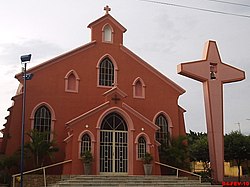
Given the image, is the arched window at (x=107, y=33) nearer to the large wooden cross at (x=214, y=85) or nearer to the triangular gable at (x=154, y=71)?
the triangular gable at (x=154, y=71)

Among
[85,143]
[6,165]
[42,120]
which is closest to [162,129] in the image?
[85,143]

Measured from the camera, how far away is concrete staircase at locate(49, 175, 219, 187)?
19.5 m

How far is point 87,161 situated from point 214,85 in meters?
9.20

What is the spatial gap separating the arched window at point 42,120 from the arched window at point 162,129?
7.46 meters

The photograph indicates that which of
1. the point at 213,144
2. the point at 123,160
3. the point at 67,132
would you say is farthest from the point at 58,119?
the point at 213,144

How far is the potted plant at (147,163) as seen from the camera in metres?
22.9

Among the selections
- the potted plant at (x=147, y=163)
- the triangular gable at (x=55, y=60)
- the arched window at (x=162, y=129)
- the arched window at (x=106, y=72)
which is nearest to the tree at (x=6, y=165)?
the triangular gable at (x=55, y=60)

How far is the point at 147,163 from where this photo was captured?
A: 23047 millimetres

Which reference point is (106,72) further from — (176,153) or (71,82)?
(176,153)

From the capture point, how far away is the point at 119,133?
23.9 metres

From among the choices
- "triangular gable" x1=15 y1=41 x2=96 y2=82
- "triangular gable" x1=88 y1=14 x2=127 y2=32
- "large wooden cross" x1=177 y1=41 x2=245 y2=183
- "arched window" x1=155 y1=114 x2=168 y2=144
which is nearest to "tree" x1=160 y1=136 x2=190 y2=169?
"arched window" x1=155 y1=114 x2=168 y2=144

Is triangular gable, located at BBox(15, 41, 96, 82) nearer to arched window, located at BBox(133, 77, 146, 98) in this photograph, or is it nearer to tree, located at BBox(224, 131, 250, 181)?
arched window, located at BBox(133, 77, 146, 98)

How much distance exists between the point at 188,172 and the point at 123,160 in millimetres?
4210

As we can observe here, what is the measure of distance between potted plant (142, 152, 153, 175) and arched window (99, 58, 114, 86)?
5844 millimetres
